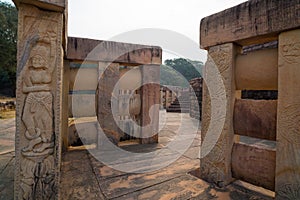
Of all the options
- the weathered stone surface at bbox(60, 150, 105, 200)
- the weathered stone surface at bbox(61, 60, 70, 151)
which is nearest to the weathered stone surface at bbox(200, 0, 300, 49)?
the weathered stone surface at bbox(60, 150, 105, 200)

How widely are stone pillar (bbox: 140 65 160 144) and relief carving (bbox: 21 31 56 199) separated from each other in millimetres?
2166

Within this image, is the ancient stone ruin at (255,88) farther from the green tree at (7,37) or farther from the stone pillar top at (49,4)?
the green tree at (7,37)

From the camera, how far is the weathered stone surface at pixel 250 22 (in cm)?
139

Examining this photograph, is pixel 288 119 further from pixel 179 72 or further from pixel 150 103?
pixel 179 72

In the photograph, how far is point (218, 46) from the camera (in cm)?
194

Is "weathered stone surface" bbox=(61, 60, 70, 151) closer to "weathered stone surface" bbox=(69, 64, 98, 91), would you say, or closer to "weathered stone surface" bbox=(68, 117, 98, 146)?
"weathered stone surface" bbox=(69, 64, 98, 91)

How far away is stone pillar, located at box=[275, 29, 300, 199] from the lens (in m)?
1.36

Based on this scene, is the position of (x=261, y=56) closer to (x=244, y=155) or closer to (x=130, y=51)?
(x=244, y=155)

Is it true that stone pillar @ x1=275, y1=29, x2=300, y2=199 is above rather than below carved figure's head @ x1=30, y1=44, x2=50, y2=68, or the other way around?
below

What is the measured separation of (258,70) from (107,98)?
2.42 m

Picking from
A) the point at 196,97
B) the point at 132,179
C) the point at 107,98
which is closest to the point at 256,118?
the point at 132,179

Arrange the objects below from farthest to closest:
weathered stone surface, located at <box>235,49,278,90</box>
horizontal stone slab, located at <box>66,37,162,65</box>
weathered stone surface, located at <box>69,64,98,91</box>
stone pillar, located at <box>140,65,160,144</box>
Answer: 1. stone pillar, located at <box>140,65,160,144</box>
2. weathered stone surface, located at <box>69,64,98,91</box>
3. horizontal stone slab, located at <box>66,37,162,65</box>
4. weathered stone surface, located at <box>235,49,278,90</box>

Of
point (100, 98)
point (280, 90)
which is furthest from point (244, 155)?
point (100, 98)

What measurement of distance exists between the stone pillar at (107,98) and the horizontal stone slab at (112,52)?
0.54 ft
